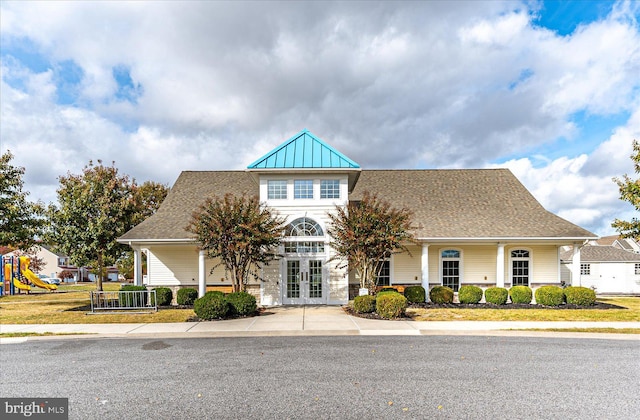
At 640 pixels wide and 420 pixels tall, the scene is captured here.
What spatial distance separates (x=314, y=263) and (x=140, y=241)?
8.54 metres

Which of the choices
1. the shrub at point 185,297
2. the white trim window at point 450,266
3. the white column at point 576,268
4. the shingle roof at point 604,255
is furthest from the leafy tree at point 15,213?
the shingle roof at point 604,255

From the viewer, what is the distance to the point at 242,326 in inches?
573

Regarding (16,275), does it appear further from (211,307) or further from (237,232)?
(211,307)

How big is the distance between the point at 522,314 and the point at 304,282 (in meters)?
9.52

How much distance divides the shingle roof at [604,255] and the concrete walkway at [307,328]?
102 feet

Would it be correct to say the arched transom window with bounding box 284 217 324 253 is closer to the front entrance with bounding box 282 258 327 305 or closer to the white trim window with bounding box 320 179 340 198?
the front entrance with bounding box 282 258 327 305

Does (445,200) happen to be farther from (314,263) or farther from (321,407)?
(321,407)

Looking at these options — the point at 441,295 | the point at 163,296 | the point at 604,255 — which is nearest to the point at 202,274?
the point at 163,296

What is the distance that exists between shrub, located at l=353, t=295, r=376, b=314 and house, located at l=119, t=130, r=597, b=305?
3292mm

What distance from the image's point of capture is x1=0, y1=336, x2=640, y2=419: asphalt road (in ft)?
21.5

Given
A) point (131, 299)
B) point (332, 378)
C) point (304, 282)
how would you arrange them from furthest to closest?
point (304, 282), point (131, 299), point (332, 378)

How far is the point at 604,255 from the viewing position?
139 feet

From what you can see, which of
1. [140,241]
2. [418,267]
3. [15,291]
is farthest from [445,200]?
[15,291]

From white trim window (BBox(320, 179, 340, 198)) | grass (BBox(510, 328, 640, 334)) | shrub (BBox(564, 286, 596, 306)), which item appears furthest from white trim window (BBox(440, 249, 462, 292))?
grass (BBox(510, 328, 640, 334))
